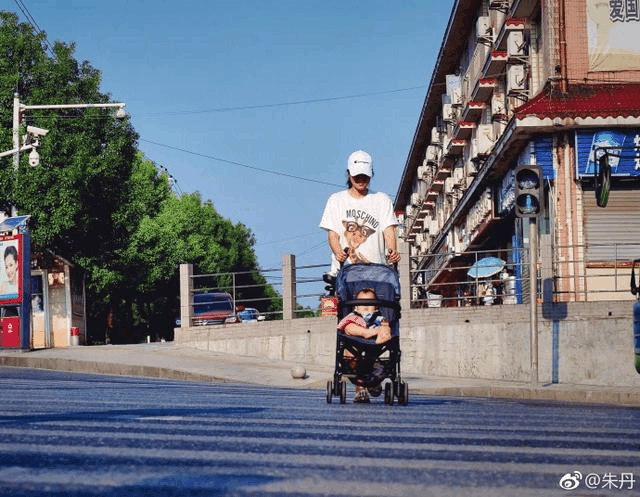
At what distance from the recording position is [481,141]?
120ft

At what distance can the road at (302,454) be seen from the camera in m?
3.68

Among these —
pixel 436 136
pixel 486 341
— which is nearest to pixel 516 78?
pixel 486 341

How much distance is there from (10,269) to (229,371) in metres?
8.85

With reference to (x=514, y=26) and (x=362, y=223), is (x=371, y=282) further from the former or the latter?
(x=514, y=26)

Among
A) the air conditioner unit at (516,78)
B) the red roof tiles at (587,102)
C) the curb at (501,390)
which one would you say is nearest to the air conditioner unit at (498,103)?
the air conditioner unit at (516,78)

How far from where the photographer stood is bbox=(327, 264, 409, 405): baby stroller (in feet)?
32.4

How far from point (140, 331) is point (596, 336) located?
4613 centimetres

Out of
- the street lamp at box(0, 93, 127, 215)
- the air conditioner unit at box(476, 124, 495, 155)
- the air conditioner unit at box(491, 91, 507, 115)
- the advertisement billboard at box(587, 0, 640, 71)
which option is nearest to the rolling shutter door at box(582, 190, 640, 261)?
the advertisement billboard at box(587, 0, 640, 71)

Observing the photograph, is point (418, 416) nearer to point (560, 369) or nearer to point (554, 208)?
point (560, 369)

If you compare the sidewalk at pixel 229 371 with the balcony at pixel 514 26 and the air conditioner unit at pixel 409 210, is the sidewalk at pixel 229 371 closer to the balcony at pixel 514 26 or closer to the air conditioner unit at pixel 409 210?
the balcony at pixel 514 26

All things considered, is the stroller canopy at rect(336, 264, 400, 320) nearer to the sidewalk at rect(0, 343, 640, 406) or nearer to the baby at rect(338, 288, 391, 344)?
the baby at rect(338, 288, 391, 344)

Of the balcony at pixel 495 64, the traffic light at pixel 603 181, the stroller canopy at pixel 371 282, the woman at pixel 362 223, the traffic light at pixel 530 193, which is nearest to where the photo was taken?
the stroller canopy at pixel 371 282

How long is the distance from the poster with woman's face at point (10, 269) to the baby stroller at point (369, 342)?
20.1m

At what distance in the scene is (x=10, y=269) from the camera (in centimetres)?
2928
